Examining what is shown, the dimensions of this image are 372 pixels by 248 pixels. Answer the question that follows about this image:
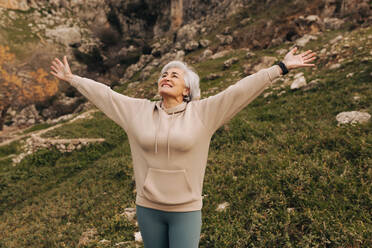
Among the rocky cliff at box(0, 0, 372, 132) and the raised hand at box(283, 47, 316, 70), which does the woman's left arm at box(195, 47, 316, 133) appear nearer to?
the raised hand at box(283, 47, 316, 70)

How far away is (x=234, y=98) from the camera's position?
2100 mm

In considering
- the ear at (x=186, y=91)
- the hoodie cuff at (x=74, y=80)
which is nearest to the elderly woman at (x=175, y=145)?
the ear at (x=186, y=91)

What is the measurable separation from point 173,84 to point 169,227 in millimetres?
1524

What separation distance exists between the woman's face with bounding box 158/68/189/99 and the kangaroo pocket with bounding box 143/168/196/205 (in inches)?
32.1

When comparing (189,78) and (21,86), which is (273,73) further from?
(21,86)

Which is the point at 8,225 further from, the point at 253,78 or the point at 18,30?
the point at 18,30

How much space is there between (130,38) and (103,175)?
191 ft

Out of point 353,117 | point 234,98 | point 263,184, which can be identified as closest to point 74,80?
point 234,98

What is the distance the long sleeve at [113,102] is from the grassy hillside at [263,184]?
3099 mm

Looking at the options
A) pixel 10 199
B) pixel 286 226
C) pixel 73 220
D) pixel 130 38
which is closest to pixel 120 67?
pixel 130 38

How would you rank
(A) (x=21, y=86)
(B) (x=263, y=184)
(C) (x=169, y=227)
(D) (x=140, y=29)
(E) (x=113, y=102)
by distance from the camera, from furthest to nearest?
(D) (x=140, y=29), (A) (x=21, y=86), (B) (x=263, y=184), (E) (x=113, y=102), (C) (x=169, y=227)

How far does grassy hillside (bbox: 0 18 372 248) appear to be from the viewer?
3.95 meters

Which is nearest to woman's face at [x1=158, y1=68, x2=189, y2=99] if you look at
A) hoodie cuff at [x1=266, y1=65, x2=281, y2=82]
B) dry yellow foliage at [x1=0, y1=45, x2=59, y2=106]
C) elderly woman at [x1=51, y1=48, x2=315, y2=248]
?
elderly woman at [x1=51, y1=48, x2=315, y2=248]

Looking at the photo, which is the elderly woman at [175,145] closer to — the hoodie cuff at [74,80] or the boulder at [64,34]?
the hoodie cuff at [74,80]
